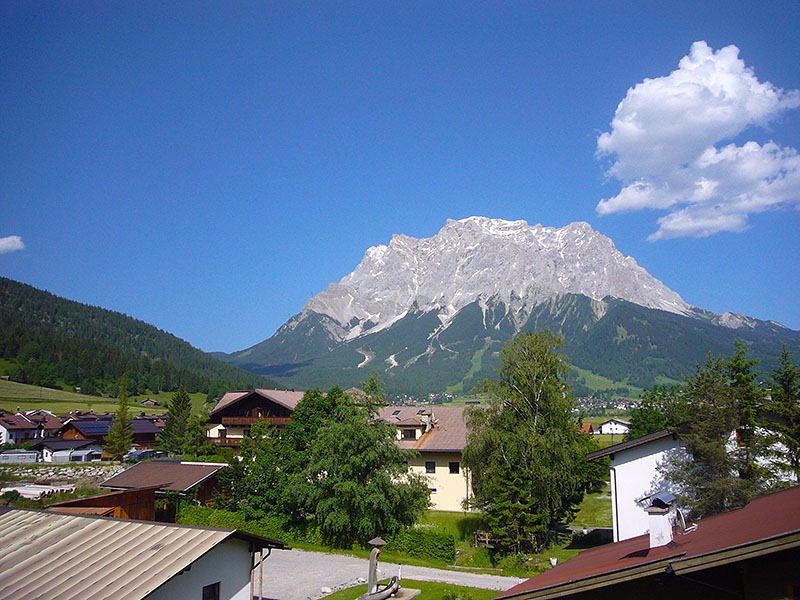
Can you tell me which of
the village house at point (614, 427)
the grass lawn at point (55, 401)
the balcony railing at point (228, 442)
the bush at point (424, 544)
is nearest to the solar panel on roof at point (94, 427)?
the grass lawn at point (55, 401)

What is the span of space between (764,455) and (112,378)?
173 metres

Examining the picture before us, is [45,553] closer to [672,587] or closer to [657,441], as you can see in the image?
[672,587]

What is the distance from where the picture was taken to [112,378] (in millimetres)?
163750

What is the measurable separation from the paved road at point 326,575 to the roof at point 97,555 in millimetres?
9279

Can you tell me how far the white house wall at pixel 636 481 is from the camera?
86.5 ft

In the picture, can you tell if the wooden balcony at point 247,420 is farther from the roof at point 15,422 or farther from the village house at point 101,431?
the roof at point 15,422

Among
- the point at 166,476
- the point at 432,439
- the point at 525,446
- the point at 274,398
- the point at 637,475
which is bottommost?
the point at 166,476

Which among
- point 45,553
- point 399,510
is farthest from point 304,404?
point 45,553

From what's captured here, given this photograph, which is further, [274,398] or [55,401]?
[55,401]

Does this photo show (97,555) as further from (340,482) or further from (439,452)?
(439,452)

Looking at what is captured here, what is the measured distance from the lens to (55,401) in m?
129

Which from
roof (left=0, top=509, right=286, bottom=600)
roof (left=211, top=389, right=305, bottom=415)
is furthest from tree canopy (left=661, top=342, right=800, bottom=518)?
roof (left=211, top=389, right=305, bottom=415)

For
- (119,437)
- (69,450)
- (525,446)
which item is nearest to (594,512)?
(525,446)

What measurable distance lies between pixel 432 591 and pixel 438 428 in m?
26.1
